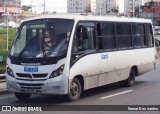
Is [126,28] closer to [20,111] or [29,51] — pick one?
[29,51]

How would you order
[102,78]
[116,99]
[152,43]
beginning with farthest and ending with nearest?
1. [152,43]
2. [102,78]
3. [116,99]

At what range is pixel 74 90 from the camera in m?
11.7

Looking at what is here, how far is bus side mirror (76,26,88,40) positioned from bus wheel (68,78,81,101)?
1242mm

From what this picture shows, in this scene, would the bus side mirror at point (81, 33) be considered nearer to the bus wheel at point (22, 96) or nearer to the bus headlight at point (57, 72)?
the bus headlight at point (57, 72)

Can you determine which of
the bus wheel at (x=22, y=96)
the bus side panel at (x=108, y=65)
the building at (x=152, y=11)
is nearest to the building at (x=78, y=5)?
the building at (x=152, y=11)

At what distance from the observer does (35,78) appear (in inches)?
442

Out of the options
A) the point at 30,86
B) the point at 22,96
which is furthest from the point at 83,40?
the point at 22,96

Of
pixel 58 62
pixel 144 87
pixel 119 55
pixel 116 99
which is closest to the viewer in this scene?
pixel 58 62

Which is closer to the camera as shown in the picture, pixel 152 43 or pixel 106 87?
pixel 106 87

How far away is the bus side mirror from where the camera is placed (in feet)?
39.4

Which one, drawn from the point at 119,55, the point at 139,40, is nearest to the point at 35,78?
the point at 119,55

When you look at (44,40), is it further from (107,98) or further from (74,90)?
(107,98)

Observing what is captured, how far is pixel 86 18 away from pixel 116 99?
8.38 ft

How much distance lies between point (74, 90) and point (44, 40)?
1.60 m
